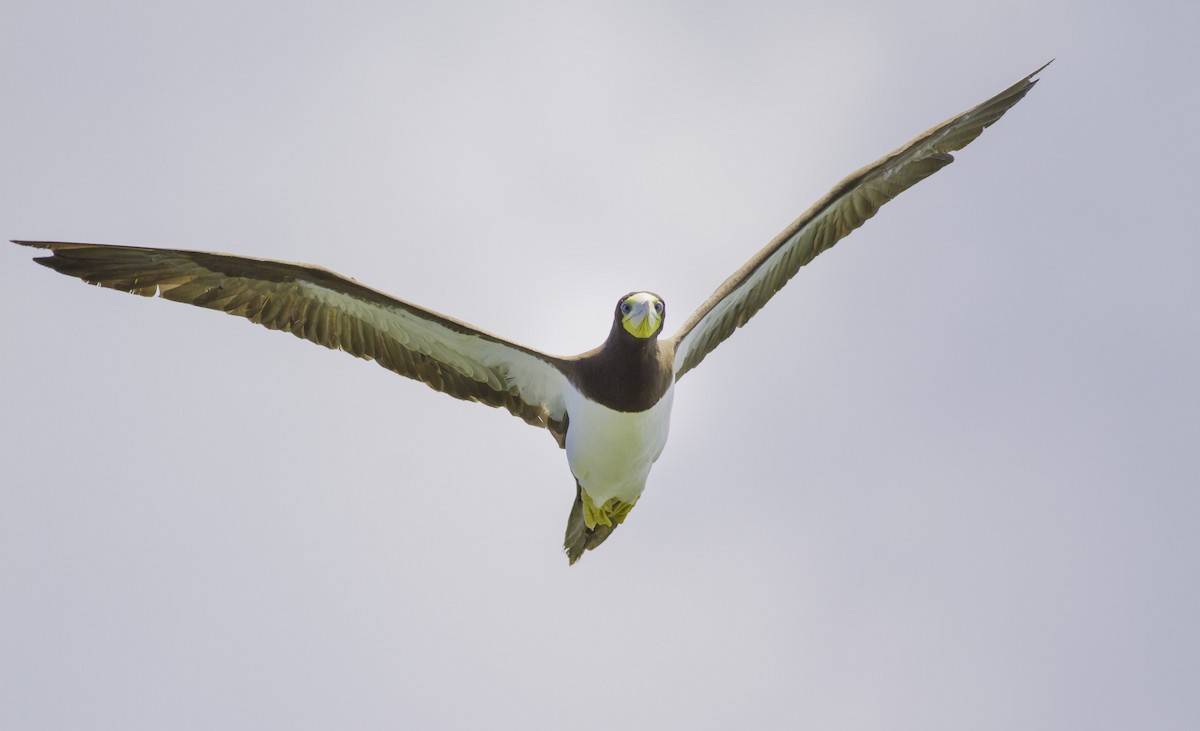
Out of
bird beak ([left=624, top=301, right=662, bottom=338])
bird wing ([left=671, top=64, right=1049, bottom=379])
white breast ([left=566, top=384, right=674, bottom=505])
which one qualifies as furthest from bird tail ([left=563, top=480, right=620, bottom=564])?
bird beak ([left=624, top=301, right=662, bottom=338])

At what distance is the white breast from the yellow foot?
0.10m

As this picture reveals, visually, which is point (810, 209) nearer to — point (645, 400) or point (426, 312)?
point (645, 400)

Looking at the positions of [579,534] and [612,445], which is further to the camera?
[579,534]

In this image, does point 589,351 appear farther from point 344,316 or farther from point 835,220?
point 835,220

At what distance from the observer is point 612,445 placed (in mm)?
16578

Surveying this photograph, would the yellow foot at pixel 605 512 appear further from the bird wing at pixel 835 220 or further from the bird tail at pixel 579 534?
the bird wing at pixel 835 220

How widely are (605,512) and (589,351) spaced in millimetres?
1999

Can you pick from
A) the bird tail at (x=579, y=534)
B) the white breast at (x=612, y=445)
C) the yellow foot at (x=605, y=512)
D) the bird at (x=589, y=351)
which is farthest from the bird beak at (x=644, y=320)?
the bird tail at (x=579, y=534)

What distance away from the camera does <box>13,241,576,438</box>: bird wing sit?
15977 millimetres

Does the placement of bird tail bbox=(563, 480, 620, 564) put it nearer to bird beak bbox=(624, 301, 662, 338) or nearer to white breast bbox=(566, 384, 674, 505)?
white breast bbox=(566, 384, 674, 505)

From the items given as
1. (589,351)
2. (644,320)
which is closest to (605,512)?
(589,351)

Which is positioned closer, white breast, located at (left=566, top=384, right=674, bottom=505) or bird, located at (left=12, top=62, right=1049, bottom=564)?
bird, located at (left=12, top=62, right=1049, bottom=564)

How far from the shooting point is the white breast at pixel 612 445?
53.9ft

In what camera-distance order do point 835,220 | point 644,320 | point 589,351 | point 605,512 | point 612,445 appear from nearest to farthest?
point 644,320, point 612,445, point 589,351, point 605,512, point 835,220
